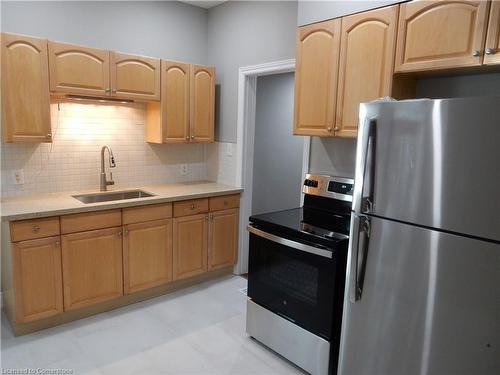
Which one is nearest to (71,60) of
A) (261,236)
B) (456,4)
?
(261,236)

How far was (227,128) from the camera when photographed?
3877mm

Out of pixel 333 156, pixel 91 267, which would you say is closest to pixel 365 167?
pixel 333 156

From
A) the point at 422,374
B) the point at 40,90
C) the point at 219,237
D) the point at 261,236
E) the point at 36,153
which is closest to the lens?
the point at 422,374

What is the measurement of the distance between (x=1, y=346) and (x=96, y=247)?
0.86m

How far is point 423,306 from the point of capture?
1607mm

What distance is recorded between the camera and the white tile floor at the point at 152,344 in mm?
2365

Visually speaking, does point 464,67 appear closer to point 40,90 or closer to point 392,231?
point 392,231

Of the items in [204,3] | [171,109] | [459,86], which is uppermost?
[204,3]

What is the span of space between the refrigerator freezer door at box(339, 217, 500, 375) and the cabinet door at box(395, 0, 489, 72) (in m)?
Result: 0.94

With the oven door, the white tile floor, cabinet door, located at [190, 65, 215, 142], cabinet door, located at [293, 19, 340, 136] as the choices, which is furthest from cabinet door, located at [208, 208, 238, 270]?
cabinet door, located at [293, 19, 340, 136]

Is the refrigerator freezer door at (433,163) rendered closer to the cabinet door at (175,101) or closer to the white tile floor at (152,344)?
the white tile floor at (152,344)

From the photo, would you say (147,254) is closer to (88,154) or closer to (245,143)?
(88,154)

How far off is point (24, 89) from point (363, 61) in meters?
2.33

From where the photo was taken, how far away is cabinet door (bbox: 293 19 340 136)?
2451 millimetres
